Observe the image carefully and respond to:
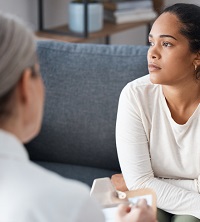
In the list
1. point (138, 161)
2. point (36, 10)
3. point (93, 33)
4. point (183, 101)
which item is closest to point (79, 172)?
point (138, 161)

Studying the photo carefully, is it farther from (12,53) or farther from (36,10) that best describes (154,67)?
(36,10)

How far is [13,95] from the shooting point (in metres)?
0.86

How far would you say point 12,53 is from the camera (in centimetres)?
84

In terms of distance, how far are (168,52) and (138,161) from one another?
14.5 inches

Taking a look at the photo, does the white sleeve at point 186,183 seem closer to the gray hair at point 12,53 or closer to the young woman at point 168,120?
the young woman at point 168,120

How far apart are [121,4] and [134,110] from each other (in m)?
1.82

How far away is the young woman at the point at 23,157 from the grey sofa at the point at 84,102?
4.04ft

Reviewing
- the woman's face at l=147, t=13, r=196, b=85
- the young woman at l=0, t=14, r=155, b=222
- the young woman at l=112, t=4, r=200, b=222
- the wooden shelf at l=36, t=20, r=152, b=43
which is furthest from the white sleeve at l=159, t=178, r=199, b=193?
the wooden shelf at l=36, t=20, r=152, b=43

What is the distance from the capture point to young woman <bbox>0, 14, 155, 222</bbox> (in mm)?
807

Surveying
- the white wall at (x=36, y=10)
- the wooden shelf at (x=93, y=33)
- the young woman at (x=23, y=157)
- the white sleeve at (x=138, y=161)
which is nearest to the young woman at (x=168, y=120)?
the white sleeve at (x=138, y=161)

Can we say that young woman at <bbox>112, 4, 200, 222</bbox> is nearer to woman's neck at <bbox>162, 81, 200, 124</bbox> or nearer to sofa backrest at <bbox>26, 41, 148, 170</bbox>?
woman's neck at <bbox>162, 81, 200, 124</bbox>

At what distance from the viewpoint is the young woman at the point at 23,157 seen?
81 centimetres

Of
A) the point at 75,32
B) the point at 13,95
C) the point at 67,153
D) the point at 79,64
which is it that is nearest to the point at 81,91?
the point at 79,64

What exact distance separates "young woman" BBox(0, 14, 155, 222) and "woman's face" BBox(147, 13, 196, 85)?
0.89 m
